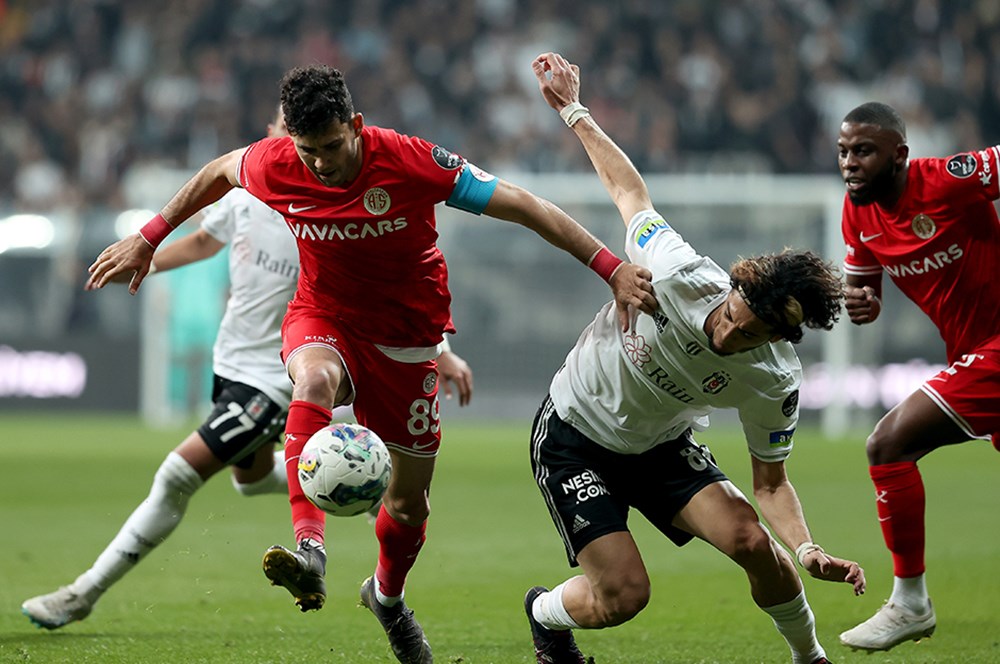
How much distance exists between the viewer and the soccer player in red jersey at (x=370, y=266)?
17.1 ft

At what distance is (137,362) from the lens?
751 inches

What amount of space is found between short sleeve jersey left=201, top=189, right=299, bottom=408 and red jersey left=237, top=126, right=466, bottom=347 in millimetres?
1394

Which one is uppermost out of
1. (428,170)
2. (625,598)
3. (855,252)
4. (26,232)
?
(26,232)

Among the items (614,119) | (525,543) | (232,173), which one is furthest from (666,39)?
(232,173)

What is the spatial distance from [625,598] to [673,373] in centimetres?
80

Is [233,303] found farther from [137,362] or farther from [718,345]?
[137,362]

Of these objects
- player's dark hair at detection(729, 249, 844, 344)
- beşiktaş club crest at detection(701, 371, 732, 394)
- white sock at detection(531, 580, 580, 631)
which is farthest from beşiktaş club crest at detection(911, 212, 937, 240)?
white sock at detection(531, 580, 580, 631)

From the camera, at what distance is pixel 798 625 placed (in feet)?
17.1

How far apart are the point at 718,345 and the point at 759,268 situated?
324 millimetres

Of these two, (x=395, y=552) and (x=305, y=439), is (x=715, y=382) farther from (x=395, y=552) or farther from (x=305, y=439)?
(x=395, y=552)

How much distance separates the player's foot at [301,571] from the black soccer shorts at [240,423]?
1911 millimetres

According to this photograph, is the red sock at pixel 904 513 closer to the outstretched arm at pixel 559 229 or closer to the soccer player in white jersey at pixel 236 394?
the outstretched arm at pixel 559 229

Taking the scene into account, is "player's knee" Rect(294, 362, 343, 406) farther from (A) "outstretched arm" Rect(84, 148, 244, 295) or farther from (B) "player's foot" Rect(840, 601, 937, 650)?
(B) "player's foot" Rect(840, 601, 937, 650)

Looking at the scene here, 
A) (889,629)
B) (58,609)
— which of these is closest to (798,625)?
(889,629)
